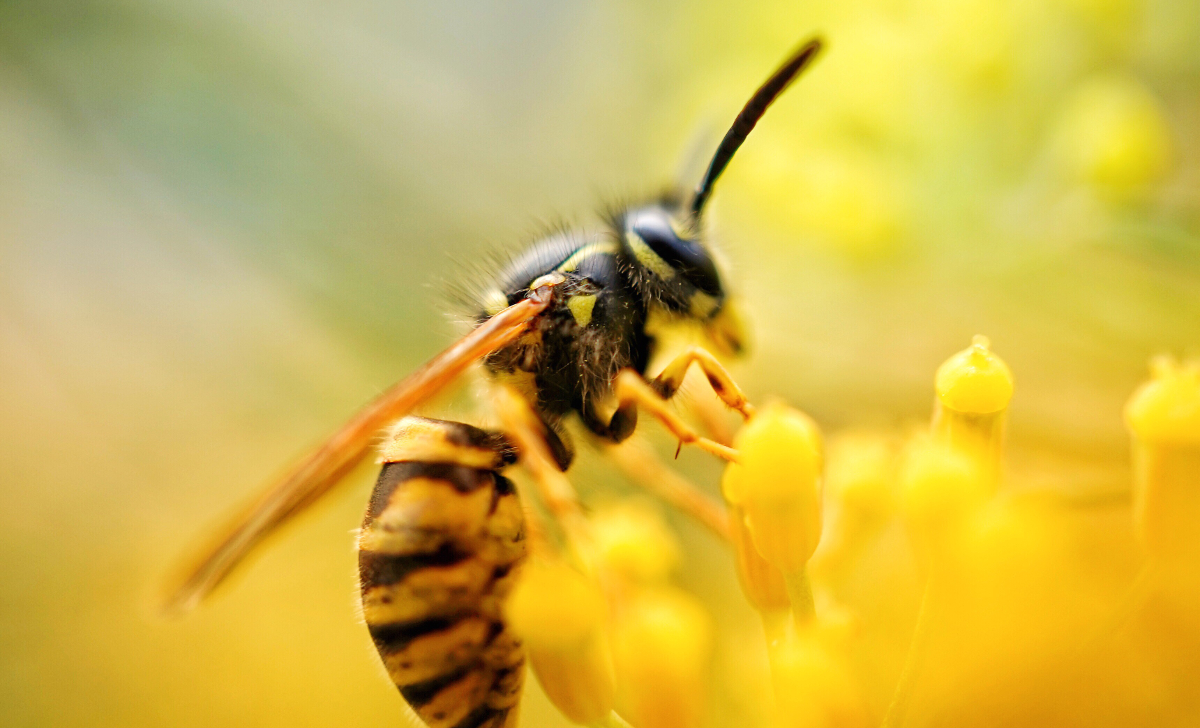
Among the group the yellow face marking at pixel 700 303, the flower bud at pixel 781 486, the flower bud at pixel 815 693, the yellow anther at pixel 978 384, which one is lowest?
the flower bud at pixel 815 693

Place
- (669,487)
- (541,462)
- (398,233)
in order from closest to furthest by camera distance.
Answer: (541,462)
(669,487)
(398,233)

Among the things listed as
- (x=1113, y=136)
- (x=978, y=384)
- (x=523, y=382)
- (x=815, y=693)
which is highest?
(x=1113, y=136)

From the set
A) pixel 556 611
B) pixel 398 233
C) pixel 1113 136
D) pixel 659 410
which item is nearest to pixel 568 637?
pixel 556 611

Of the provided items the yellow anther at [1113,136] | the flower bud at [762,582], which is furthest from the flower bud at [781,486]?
the yellow anther at [1113,136]

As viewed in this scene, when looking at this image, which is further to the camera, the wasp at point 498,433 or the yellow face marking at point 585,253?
the yellow face marking at point 585,253

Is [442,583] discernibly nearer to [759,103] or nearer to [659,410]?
[659,410]

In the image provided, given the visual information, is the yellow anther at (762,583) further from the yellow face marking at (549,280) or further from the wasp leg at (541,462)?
the yellow face marking at (549,280)

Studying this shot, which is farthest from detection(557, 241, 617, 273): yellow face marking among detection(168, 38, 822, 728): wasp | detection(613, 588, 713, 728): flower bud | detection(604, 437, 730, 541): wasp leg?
detection(613, 588, 713, 728): flower bud
